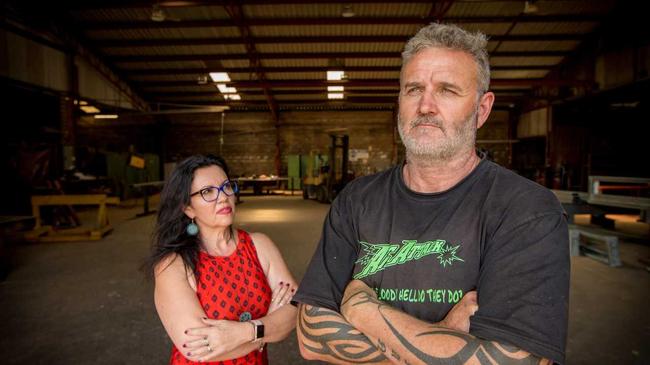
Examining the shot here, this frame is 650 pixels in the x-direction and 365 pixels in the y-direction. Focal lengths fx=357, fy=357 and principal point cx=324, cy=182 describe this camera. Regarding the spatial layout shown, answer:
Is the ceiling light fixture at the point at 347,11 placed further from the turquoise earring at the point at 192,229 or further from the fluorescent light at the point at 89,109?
the turquoise earring at the point at 192,229

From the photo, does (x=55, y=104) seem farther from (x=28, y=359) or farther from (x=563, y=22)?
(x=563, y=22)

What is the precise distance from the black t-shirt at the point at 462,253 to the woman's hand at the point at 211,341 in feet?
1.25

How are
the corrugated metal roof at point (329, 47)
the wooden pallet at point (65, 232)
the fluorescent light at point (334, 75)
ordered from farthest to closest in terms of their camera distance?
the fluorescent light at point (334, 75), the corrugated metal roof at point (329, 47), the wooden pallet at point (65, 232)

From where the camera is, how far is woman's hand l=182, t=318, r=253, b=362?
1.41 metres

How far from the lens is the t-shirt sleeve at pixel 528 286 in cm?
95

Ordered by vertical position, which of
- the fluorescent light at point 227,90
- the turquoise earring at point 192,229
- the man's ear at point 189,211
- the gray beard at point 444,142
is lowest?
the turquoise earring at point 192,229

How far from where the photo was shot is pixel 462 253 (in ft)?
3.81

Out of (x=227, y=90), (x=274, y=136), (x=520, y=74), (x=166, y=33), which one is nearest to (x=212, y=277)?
(x=166, y=33)

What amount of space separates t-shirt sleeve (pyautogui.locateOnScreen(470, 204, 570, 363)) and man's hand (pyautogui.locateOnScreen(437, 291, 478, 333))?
1.3 inches

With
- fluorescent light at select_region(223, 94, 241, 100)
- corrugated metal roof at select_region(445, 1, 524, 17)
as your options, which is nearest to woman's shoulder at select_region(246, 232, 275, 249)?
corrugated metal roof at select_region(445, 1, 524, 17)

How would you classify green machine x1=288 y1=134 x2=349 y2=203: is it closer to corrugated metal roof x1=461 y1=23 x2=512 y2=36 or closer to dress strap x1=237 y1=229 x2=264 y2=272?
corrugated metal roof x1=461 y1=23 x2=512 y2=36

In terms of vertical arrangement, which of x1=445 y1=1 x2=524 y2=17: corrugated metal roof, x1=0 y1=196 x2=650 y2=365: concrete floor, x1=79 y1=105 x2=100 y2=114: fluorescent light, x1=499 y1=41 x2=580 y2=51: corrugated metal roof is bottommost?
x1=0 y1=196 x2=650 y2=365: concrete floor

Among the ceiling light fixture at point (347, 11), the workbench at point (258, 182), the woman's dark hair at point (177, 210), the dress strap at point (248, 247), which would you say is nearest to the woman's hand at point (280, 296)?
the dress strap at point (248, 247)

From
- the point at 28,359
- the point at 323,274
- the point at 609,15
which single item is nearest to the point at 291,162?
the point at 609,15
